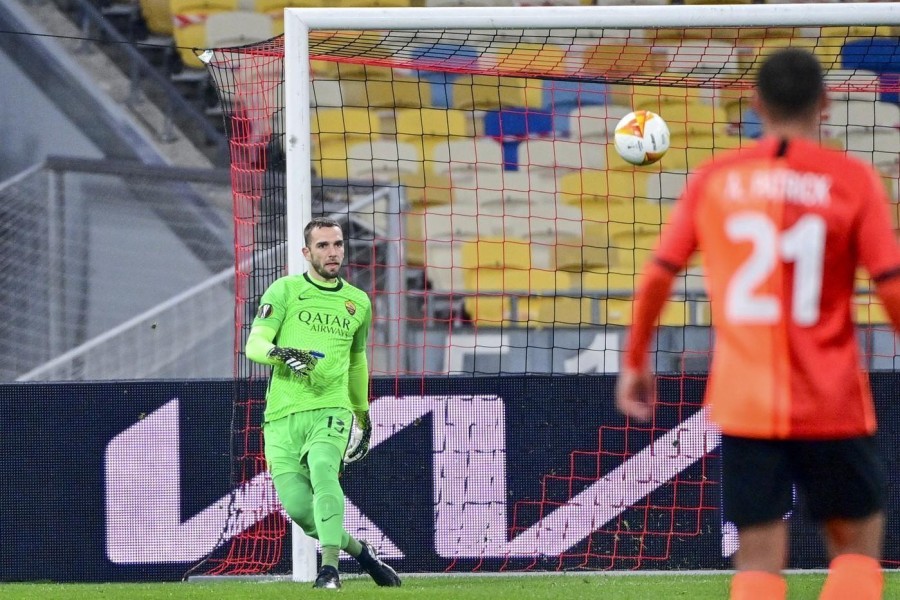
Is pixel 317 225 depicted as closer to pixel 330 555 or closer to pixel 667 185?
pixel 330 555

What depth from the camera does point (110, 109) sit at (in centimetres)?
1166

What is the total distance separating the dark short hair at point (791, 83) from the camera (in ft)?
9.38

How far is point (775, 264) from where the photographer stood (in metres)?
2.79

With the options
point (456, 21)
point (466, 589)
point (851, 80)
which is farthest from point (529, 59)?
point (466, 589)

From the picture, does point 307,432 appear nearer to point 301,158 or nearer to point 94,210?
point 301,158

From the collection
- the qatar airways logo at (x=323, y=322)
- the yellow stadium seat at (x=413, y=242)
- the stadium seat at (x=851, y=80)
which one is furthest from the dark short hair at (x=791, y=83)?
the yellow stadium seat at (x=413, y=242)

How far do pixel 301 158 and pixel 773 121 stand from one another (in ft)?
13.5

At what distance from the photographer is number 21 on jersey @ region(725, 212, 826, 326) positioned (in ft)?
9.14

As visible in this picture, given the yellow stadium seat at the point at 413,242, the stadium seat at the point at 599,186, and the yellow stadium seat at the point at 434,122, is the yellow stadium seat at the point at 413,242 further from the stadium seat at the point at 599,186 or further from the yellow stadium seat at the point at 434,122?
the stadium seat at the point at 599,186

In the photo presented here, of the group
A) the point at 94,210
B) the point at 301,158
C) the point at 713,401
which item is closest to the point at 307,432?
the point at 301,158

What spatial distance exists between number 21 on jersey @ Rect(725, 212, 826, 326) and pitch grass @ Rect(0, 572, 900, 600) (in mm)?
3068

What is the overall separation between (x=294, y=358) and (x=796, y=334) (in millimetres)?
3320

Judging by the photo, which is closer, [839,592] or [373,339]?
[839,592]

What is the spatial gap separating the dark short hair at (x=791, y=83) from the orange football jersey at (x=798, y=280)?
0.27ft
